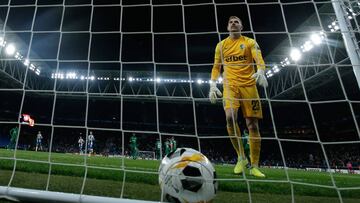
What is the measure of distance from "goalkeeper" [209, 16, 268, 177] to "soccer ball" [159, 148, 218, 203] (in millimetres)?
1394

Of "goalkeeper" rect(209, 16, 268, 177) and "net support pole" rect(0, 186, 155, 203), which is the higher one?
"goalkeeper" rect(209, 16, 268, 177)

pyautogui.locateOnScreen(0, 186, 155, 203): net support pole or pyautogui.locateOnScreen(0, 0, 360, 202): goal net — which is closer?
pyautogui.locateOnScreen(0, 186, 155, 203): net support pole

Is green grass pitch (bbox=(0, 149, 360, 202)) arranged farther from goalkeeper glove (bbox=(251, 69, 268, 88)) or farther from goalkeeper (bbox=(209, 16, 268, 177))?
goalkeeper glove (bbox=(251, 69, 268, 88))

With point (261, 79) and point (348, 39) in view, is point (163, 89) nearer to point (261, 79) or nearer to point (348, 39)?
point (261, 79)

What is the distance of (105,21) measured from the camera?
903 centimetres

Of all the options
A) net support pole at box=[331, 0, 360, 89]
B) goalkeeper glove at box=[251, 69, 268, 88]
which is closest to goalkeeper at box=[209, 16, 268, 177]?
goalkeeper glove at box=[251, 69, 268, 88]

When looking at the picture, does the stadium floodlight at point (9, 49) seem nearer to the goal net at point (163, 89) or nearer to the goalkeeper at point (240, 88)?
the goal net at point (163, 89)

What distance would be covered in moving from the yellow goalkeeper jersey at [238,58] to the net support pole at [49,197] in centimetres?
226

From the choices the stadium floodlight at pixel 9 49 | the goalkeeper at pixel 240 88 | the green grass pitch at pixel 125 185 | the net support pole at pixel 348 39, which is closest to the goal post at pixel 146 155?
the stadium floodlight at pixel 9 49

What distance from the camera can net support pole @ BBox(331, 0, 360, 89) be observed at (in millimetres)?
2603

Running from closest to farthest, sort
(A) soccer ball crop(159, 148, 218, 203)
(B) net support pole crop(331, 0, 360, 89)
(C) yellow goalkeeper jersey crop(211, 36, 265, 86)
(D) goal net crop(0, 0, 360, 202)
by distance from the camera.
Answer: (A) soccer ball crop(159, 148, 218, 203) → (B) net support pole crop(331, 0, 360, 89) → (C) yellow goalkeeper jersey crop(211, 36, 265, 86) → (D) goal net crop(0, 0, 360, 202)

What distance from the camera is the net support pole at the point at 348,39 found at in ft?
8.54

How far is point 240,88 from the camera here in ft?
11.7

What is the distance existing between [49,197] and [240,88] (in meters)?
Answer: 2.51
